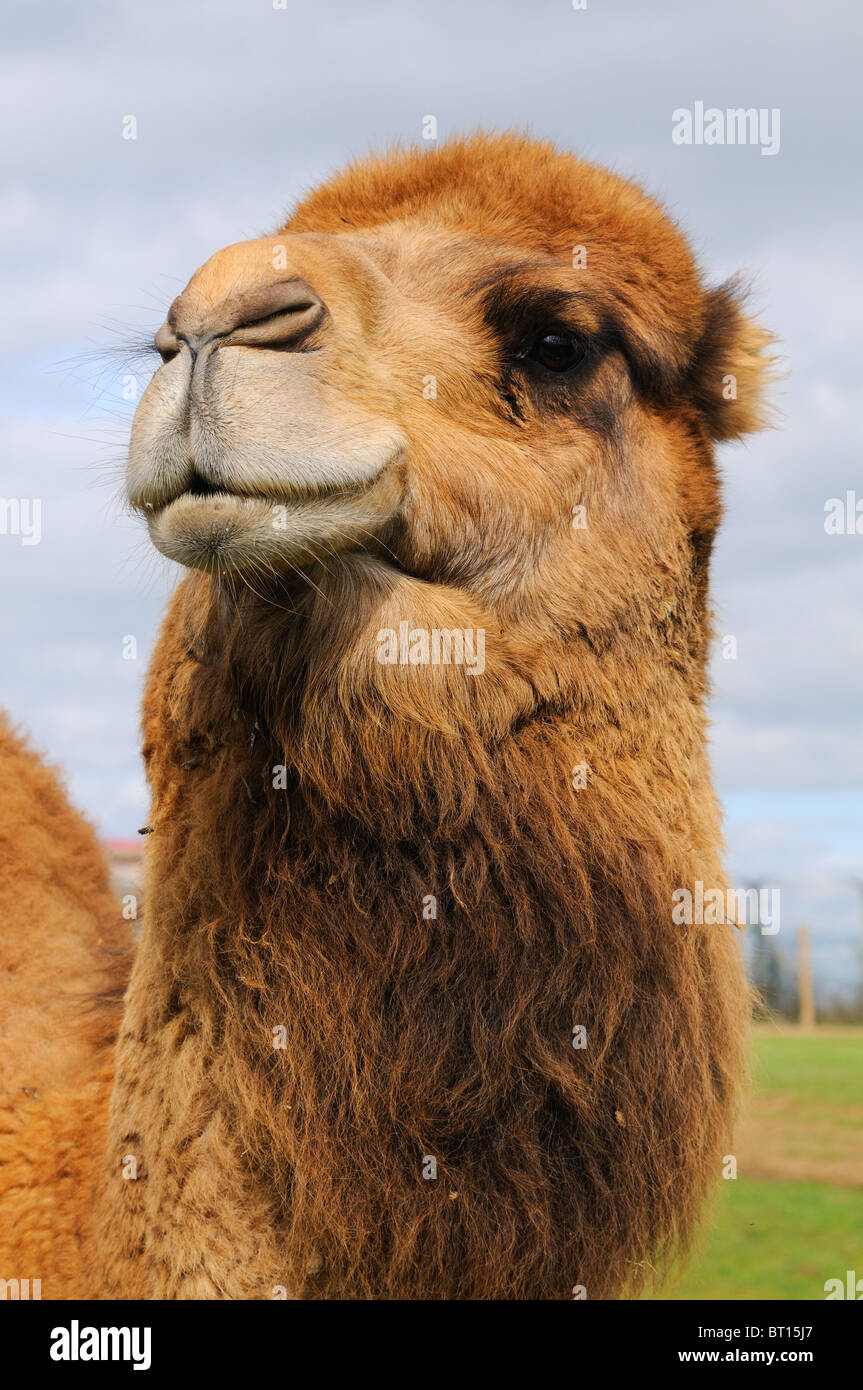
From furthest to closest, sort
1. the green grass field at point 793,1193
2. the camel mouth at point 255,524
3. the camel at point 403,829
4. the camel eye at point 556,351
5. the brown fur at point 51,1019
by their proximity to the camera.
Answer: the green grass field at point 793,1193 → the camel eye at point 556,351 → the brown fur at point 51,1019 → the camel at point 403,829 → the camel mouth at point 255,524

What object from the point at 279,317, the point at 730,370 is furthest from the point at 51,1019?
the point at 730,370

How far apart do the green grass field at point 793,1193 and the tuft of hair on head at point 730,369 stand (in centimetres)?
178

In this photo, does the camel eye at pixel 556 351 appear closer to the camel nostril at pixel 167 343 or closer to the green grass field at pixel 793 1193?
the camel nostril at pixel 167 343

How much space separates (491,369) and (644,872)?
4.12ft

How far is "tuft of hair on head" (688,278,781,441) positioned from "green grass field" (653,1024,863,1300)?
1.78 meters

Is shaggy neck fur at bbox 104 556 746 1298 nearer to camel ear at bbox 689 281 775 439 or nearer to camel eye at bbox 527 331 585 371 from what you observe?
camel eye at bbox 527 331 585 371

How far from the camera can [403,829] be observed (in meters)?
2.97

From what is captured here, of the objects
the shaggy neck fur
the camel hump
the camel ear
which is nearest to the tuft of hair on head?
the camel ear

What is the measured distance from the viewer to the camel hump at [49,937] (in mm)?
3605

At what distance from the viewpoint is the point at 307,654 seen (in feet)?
9.70

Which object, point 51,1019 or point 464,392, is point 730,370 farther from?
point 51,1019

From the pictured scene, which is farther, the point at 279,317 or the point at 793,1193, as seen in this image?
the point at 793,1193

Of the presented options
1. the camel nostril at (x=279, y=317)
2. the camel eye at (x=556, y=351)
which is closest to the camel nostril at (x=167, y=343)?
the camel nostril at (x=279, y=317)

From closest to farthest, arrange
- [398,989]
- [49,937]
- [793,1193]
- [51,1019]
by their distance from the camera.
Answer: [398,989] < [51,1019] < [49,937] < [793,1193]
